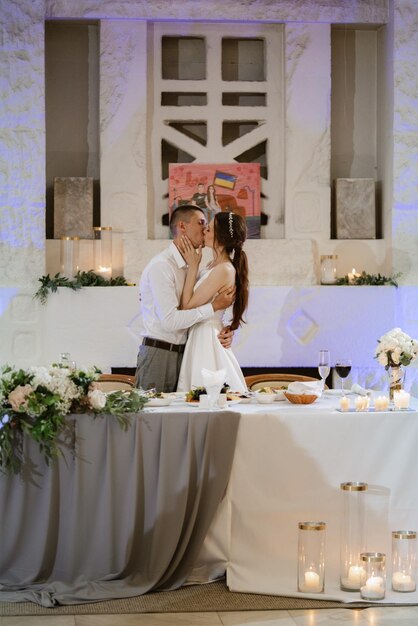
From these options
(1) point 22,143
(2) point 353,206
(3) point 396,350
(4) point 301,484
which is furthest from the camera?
(2) point 353,206

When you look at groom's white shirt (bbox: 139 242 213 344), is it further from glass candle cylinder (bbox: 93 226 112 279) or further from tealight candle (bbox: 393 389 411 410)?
glass candle cylinder (bbox: 93 226 112 279)

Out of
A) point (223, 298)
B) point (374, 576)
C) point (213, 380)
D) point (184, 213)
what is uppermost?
point (184, 213)

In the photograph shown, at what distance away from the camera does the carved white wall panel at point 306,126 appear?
773 centimetres

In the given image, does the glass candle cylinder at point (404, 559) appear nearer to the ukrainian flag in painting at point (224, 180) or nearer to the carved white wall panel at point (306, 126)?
the carved white wall panel at point (306, 126)

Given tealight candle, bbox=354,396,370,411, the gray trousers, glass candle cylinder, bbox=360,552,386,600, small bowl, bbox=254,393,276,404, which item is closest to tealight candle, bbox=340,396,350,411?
tealight candle, bbox=354,396,370,411

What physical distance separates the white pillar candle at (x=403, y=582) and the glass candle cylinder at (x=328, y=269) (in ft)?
12.3

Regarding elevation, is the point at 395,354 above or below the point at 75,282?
below

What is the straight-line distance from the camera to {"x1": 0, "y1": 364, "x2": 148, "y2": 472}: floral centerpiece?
4133 millimetres

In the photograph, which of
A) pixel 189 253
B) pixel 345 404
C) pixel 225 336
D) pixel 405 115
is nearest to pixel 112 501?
pixel 345 404

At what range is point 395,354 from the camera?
4.81 metres

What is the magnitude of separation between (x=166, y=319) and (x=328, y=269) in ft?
8.63

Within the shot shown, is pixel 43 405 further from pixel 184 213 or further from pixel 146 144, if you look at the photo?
pixel 146 144

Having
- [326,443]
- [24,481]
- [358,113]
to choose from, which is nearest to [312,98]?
[358,113]

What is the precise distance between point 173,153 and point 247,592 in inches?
174
